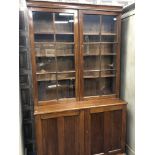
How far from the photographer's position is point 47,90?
234 cm

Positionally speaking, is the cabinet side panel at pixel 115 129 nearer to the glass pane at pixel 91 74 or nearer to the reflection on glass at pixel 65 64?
the glass pane at pixel 91 74

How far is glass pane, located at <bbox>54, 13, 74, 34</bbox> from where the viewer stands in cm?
221

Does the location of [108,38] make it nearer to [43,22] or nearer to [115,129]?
[43,22]

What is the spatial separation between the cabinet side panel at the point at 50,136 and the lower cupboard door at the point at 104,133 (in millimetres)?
408

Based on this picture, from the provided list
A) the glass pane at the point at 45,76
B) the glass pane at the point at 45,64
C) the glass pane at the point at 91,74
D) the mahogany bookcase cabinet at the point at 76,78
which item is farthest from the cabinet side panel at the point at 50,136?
the glass pane at the point at 91,74

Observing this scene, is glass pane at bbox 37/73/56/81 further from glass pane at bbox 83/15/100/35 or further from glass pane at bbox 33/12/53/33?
glass pane at bbox 83/15/100/35

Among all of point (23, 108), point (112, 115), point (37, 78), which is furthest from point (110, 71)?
point (23, 108)

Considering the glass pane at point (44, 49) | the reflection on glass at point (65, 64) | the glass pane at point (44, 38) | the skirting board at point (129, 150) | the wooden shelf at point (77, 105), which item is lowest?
the skirting board at point (129, 150)

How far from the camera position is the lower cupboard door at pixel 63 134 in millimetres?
2088

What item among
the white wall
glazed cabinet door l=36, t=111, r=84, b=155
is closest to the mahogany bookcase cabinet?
glazed cabinet door l=36, t=111, r=84, b=155

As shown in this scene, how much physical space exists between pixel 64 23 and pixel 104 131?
153cm

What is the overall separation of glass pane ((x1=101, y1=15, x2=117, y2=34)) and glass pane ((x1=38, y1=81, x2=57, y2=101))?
104cm

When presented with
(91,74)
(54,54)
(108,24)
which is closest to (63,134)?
(91,74)
